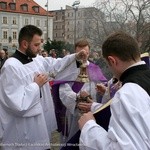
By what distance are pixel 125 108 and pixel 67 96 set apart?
2.78 m

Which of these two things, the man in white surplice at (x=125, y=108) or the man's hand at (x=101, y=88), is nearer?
the man in white surplice at (x=125, y=108)

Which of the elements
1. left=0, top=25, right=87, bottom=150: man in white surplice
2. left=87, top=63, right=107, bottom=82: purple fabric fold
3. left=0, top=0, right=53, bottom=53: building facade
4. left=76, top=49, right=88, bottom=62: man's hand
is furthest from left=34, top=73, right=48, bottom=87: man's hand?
left=0, top=0, right=53, bottom=53: building facade

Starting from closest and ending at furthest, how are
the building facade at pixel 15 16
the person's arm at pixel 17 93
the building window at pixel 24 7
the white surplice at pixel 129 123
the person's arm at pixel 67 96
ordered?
the white surplice at pixel 129 123
the person's arm at pixel 17 93
the person's arm at pixel 67 96
the building facade at pixel 15 16
the building window at pixel 24 7

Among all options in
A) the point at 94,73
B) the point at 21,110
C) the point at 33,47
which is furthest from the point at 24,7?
the point at 21,110

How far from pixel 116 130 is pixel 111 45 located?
1.92 ft

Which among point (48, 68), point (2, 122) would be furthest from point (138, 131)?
point (48, 68)

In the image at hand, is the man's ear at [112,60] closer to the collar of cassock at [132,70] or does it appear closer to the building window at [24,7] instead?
the collar of cassock at [132,70]

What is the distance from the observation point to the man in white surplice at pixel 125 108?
195 cm

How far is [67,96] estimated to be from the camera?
15.5 feet

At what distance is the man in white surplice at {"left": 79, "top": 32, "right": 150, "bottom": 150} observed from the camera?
6.39ft

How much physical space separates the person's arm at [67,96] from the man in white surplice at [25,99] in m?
0.32

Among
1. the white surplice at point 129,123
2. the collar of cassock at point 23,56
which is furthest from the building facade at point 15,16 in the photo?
the white surplice at point 129,123

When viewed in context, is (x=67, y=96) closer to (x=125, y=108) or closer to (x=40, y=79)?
(x=40, y=79)

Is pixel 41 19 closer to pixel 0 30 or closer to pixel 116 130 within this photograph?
pixel 0 30
